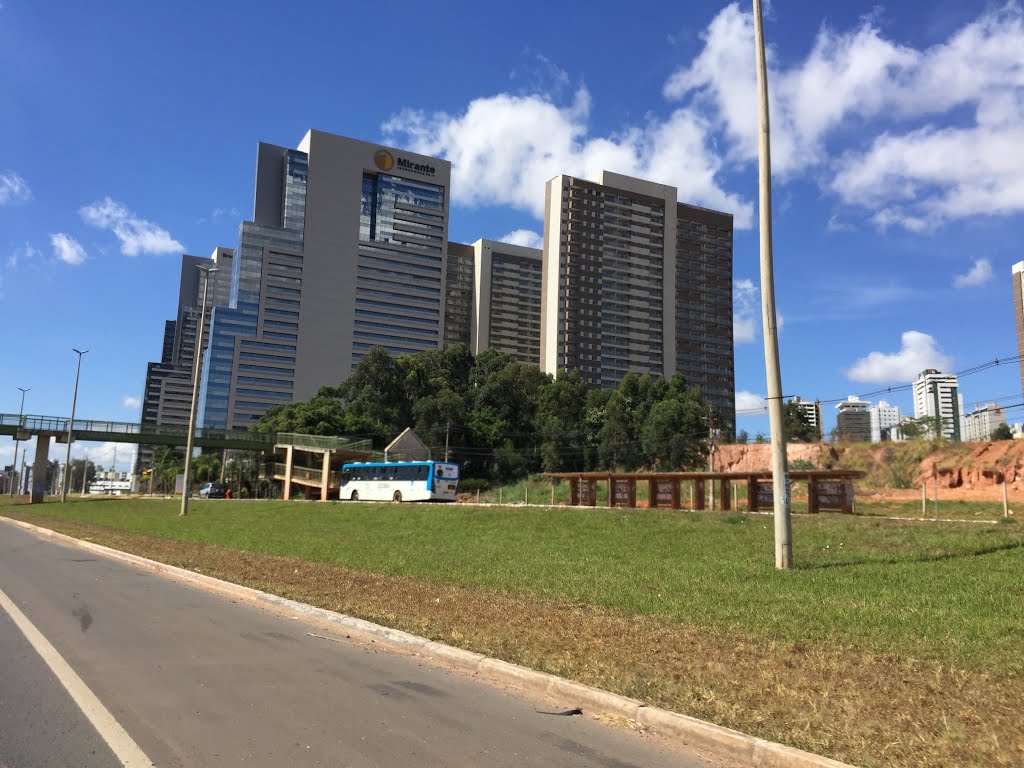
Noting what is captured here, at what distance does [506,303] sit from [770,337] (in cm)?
16477

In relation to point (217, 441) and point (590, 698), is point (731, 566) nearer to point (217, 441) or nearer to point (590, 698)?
point (590, 698)

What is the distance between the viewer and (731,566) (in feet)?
50.3

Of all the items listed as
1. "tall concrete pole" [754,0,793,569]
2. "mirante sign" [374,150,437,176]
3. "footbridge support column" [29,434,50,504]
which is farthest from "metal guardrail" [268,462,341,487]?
"mirante sign" [374,150,437,176]

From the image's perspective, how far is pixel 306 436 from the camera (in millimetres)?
71875

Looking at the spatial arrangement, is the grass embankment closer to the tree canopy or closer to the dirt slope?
the dirt slope

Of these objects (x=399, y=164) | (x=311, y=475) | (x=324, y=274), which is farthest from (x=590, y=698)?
(x=399, y=164)

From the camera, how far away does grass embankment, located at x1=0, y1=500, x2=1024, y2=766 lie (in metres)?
5.81

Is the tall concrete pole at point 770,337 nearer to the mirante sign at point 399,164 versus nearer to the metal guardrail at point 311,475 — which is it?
the metal guardrail at point 311,475

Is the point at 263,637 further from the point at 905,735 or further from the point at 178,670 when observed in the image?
the point at 905,735

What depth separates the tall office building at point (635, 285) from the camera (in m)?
142

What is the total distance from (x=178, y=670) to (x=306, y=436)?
6620 centimetres

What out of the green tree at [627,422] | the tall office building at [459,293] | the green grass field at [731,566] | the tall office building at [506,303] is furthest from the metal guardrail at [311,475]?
the tall office building at [459,293]

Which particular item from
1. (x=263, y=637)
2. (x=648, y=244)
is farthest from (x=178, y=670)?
(x=648, y=244)

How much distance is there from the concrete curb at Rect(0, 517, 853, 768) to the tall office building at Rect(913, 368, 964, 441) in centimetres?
4704
